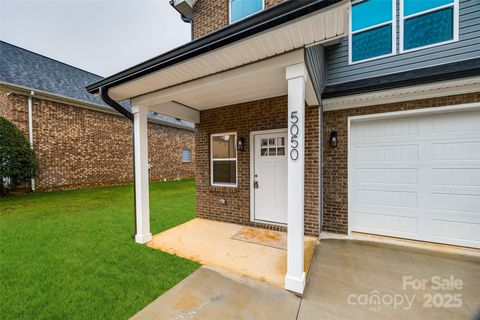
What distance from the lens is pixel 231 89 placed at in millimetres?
3547

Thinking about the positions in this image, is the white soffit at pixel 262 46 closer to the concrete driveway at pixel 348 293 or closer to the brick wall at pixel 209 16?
the concrete driveway at pixel 348 293

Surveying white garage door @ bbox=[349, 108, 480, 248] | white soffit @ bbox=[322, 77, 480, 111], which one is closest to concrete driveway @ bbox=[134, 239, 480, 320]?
white garage door @ bbox=[349, 108, 480, 248]

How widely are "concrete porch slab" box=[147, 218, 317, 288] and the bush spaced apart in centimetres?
754

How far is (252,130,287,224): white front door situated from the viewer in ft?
14.0

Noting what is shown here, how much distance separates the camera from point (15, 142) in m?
7.39

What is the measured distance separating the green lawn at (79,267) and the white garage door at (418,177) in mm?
3534

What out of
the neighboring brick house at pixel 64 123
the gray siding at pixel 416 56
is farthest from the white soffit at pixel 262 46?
the neighboring brick house at pixel 64 123

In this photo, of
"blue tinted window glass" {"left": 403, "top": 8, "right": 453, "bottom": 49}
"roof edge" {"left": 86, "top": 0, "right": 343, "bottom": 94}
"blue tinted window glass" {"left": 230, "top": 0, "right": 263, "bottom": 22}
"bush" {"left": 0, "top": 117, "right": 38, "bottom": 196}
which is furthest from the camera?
"bush" {"left": 0, "top": 117, "right": 38, "bottom": 196}

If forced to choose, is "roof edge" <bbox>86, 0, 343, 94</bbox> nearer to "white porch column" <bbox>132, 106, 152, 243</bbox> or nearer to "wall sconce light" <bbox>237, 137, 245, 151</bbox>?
"white porch column" <bbox>132, 106, 152, 243</bbox>

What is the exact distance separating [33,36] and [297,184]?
25.9 m

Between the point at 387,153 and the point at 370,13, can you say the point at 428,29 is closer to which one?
the point at 370,13

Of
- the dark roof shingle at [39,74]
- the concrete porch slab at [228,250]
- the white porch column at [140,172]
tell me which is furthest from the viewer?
the dark roof shingle at [39,74]

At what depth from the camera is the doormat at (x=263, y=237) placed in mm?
3576

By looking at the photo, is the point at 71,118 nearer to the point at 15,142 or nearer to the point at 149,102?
the point at 15,142
